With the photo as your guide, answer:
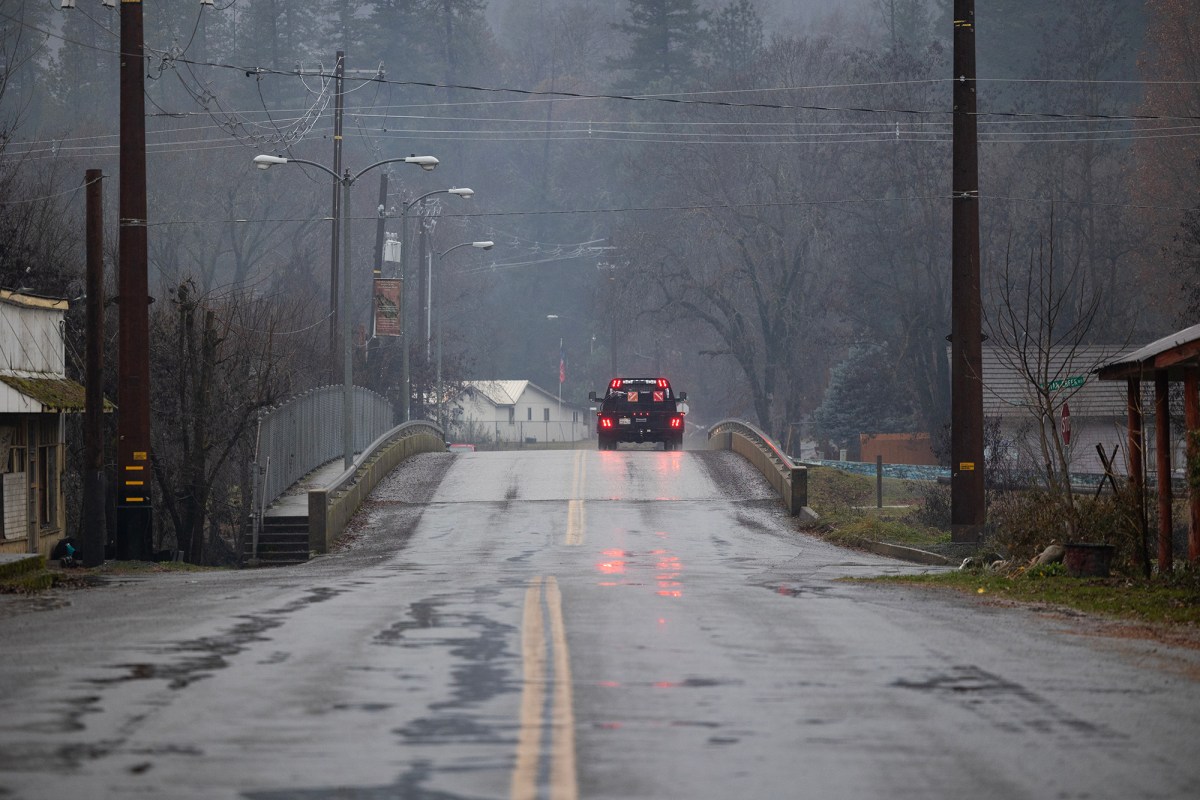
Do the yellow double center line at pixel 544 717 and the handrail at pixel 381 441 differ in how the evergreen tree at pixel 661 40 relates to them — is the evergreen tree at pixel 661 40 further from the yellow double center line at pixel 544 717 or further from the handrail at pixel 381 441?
the yellow double center line at pixel 544 717

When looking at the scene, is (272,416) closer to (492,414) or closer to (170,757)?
(170,757)

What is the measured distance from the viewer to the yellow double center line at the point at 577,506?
97.6 ft

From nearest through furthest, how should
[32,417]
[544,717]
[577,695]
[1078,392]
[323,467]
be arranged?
[544,717] < [577,695] < [32,417] < [323,467] < [1078,392]

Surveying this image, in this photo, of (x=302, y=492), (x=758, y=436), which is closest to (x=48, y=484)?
(x=302, y=492)

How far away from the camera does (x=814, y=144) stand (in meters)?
74.6

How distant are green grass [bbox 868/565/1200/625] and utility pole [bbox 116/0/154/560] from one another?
13718 mm

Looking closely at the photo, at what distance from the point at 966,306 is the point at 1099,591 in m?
10.2

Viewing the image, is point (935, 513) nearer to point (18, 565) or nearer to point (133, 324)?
point (133, 324)

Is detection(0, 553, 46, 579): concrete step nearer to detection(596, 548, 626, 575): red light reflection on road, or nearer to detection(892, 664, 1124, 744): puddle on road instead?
detection(596, 548, 626, 575): red light reflection on road

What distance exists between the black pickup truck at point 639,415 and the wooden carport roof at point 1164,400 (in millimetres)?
31368

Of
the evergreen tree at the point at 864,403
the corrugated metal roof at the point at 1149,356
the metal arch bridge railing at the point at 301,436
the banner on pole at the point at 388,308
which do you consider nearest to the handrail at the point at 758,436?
the banner on pole at the point at 388,308

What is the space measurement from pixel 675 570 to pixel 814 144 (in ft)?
178

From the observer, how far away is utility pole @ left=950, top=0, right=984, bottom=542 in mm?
26641

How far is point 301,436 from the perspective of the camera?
38.0 metres
